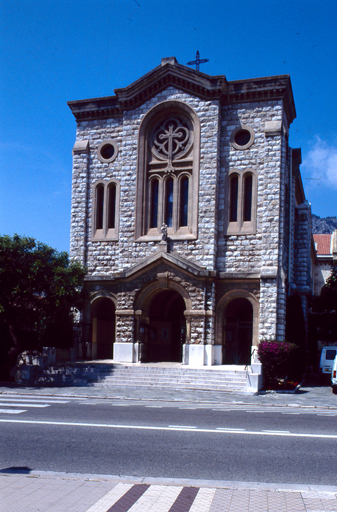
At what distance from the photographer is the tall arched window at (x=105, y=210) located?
1098 inches

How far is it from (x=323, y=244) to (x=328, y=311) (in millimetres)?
32362

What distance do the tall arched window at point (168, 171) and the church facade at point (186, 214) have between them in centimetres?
5

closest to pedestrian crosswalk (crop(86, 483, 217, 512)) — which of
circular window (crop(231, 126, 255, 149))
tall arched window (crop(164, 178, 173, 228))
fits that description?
tall arched window (crop(164, 178, 173, 228))

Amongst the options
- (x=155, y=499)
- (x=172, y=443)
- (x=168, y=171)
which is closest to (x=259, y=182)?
(x=168, y=171)

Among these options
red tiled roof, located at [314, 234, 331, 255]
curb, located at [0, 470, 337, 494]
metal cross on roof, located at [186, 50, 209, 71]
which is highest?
metal cross on roof, located at [186, 50, 209, 71]

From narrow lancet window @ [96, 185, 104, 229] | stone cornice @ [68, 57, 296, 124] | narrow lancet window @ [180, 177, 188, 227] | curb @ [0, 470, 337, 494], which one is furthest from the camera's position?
narrow lancet window @ [96, 185, 104, 229]

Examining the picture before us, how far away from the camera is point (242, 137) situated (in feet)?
86.1

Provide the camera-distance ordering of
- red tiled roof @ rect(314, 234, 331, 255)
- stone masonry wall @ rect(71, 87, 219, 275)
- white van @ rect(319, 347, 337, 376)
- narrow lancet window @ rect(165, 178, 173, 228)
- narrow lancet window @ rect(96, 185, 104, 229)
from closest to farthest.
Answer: white van @ rect(319, 347, 337, 376)
stone masonry wall @ rect(71, 87, 219, 275)
narrow lancet window @ rect(165, 178, 173, 228)
narrow lancet window @ rect(96, 185, 104, 229)
red tiled roof @ rect(314, 234, 331, 255)

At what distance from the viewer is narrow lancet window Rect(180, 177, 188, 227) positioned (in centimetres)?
2662

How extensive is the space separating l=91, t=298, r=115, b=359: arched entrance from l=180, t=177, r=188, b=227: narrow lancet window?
230 inches

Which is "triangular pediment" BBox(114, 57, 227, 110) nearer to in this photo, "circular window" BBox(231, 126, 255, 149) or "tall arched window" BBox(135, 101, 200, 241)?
"tall arched window" BBox(135, 101, 200, 241)

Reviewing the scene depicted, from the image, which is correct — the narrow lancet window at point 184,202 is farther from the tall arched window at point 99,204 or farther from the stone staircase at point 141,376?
the stone staircase at point 141,376

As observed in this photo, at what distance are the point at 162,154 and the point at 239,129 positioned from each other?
4.11 metres

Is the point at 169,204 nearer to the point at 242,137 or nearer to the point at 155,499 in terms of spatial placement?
the point at 242,137
